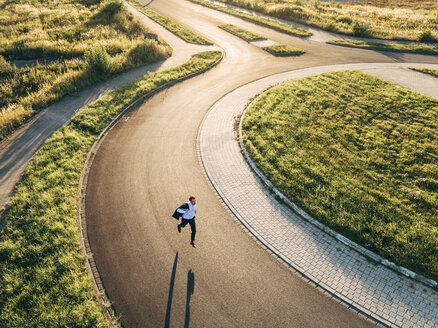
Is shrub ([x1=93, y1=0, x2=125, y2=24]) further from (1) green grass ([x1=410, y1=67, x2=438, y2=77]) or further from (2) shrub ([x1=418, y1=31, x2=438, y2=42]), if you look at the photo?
(2) shrub ([x1=418, y1=31, x2=438, y2=42])

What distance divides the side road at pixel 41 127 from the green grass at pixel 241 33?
942 centimetres

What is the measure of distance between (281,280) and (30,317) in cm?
634

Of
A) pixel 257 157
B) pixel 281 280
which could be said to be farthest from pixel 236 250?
pixel 257 157

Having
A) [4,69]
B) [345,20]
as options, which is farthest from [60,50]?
[345,20]

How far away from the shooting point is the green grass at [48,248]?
18.6 ft

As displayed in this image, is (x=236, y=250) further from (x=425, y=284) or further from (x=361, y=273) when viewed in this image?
(x=425, y=284)

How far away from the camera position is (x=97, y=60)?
1644cm

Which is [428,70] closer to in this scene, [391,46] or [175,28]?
[391,46]

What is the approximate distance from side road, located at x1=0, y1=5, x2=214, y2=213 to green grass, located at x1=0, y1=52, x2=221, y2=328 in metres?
0.47

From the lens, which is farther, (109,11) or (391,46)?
(109,11)

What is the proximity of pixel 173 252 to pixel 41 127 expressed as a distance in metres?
10.1

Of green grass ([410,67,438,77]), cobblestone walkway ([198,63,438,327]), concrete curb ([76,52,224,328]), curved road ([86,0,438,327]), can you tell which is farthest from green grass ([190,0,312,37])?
concrete curb ([76,52,224,328])

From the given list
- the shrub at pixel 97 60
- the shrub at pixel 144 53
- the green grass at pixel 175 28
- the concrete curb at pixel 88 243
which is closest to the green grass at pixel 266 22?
the green grass at pixel 175 28

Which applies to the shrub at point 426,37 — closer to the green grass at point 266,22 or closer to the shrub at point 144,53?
the green grass at point 266,22
